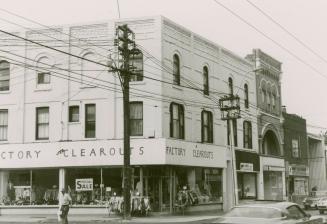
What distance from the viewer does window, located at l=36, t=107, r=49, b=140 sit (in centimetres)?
3250

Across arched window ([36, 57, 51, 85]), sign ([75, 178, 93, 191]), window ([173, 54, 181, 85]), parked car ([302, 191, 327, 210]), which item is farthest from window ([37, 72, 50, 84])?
parked car ([302, 191, 327, 210])

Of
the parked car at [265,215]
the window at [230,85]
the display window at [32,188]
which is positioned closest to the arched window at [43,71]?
the display window at [32,188]

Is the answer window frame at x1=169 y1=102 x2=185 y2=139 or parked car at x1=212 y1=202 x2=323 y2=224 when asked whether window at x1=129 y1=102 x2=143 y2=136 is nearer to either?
window frame at x1=169 y1=102 x2=185 y2=139

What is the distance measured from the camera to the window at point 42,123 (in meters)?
32.5

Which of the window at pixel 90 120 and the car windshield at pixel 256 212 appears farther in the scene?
the window at pixel 90 120

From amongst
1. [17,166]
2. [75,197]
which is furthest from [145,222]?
[17,166]

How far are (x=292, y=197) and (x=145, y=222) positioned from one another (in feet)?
79.8

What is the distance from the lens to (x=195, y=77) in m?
34.7

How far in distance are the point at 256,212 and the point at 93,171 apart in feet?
57.6

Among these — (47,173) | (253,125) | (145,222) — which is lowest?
(145,222)

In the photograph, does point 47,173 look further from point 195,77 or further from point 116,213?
point 195,77

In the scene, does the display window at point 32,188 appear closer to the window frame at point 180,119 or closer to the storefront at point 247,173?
the window frame at point 180,119

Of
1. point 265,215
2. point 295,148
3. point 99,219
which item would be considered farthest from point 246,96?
point 265,215

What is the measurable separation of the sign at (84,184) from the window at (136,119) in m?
3.62
